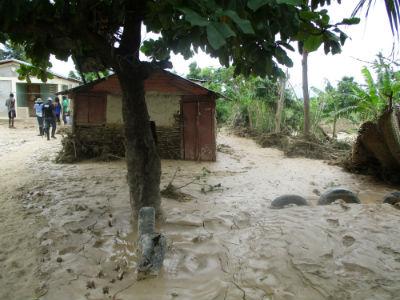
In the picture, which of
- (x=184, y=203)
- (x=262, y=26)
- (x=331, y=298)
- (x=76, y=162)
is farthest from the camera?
(x=76, y=162)

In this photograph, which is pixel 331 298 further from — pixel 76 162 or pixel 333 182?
pixel 76 162

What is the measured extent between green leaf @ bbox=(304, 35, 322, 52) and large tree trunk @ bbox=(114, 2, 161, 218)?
2.09 metres

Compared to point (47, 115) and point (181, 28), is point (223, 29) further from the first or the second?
point (47, 115)

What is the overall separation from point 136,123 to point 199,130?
586 centimetres

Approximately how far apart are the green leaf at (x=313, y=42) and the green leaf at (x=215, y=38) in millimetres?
1643

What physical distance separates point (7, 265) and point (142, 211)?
5.08 ft

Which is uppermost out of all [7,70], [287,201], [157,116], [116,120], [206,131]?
[7,70]

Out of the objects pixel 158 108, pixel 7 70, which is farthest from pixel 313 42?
pixel 7 70

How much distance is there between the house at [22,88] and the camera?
1936 centimetres

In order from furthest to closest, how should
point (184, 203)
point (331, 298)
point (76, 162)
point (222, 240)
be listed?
1. point (76, 162)
2. point (184, 203)
3. point (222, 240)
4. point (331, 298)

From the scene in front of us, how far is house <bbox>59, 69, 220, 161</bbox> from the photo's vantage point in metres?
10.1

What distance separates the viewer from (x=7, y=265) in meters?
3.74

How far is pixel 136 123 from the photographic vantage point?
4520mm

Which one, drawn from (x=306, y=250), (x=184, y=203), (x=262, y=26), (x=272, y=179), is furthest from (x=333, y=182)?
(x=262, y=26)
